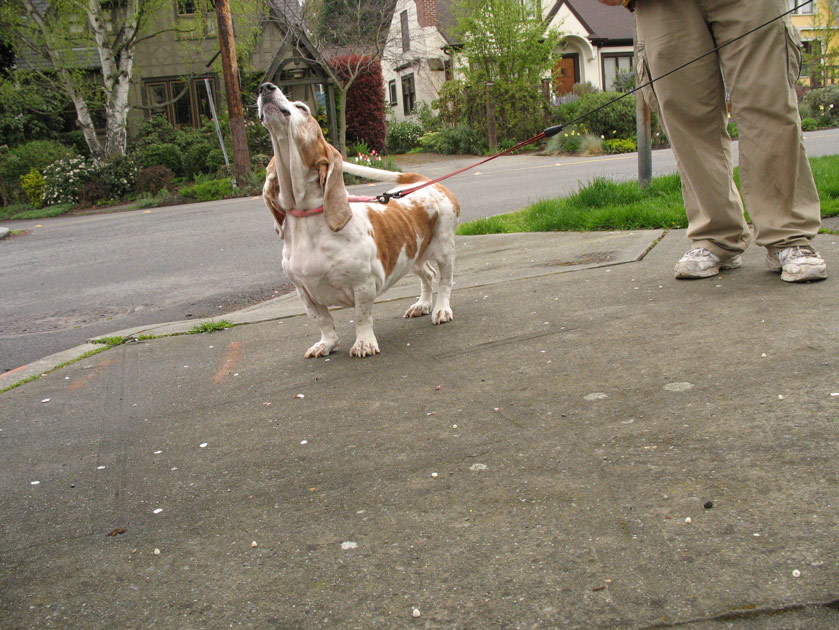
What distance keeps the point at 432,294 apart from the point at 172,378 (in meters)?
1.61

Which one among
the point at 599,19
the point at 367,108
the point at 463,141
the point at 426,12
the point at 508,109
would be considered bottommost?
the point at 463,141

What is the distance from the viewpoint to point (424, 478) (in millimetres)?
2449

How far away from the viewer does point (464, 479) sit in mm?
2408

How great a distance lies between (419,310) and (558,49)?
35.6 m

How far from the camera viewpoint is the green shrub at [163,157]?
22.7 meters

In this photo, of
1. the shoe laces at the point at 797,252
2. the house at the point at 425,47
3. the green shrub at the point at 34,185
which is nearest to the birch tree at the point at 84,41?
the green shrub at the point at 34,185

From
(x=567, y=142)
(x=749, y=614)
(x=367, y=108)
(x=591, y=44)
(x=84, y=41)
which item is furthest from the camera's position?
(x=591, y=44)

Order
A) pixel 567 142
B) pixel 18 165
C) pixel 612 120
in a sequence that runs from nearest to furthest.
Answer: pixel 18 165, pixel 567 142, pixel 612 120

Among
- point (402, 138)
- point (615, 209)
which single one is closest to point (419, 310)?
point (615, 209)

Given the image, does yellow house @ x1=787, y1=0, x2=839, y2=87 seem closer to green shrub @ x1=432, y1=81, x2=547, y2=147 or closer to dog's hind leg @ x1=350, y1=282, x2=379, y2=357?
green shrub @ x1=432, y1=81, x2=547, y2=147

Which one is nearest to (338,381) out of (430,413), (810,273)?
(430,413)

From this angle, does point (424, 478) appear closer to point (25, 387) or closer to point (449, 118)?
point (25, 387)

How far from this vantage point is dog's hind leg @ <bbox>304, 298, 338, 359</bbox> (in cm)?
412

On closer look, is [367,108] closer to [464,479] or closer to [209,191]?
[209,191]
